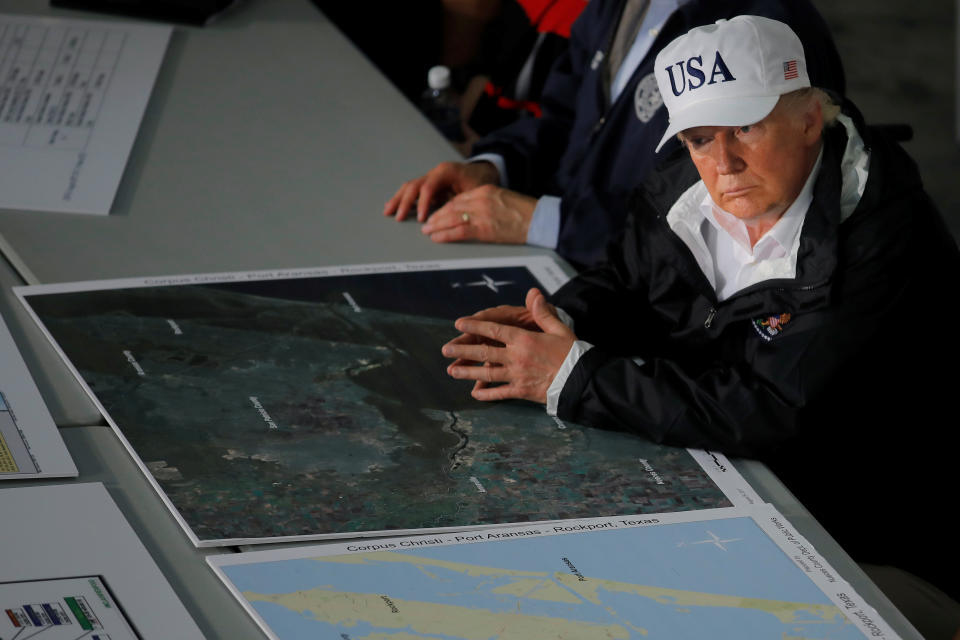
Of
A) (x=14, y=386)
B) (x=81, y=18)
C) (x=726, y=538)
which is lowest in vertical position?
(x=726, y=538)

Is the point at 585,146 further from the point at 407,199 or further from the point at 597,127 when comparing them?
the point at 407,199

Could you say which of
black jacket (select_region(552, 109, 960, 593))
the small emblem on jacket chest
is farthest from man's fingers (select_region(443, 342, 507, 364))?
the small emblem on jacket chest

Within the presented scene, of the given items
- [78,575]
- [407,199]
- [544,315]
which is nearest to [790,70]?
[544,315]

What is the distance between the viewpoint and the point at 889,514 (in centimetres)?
164

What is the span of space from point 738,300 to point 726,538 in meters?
0.36

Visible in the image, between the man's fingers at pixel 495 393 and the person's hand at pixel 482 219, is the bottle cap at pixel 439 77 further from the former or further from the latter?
the man's fingers at pixel 495 393

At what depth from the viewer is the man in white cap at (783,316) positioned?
139 cm

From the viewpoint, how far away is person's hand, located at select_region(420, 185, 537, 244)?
1918mm

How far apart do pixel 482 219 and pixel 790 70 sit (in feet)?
2.26

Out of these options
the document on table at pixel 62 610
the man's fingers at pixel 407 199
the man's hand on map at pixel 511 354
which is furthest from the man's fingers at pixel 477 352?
the document on table at pixel 62 610

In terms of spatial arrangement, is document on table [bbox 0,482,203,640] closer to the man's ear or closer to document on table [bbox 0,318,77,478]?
document on table [bbox 0,318,77,478]

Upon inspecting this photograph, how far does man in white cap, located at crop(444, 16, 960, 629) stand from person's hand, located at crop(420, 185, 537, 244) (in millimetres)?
307

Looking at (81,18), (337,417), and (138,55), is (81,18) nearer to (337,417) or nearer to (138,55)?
(138,55)

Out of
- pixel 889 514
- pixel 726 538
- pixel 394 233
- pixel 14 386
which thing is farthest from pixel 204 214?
pixel 889 514
